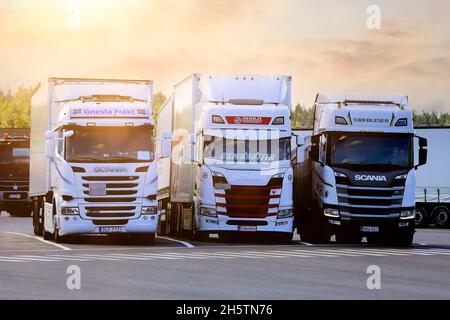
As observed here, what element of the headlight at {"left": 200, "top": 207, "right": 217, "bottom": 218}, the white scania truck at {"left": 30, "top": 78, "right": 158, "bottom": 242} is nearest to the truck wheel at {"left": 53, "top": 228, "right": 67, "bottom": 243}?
the white scania truck at {"left": 30, "top": 78, "right": 158, "bottom": 242}

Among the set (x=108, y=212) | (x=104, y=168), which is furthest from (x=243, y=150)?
(x=108, y=212)

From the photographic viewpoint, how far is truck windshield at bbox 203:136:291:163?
29188 millimetres

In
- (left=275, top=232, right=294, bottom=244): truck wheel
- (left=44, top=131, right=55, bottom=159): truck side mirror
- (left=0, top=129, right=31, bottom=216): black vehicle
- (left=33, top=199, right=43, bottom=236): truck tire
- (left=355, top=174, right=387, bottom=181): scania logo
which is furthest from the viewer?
(left=0, top=129, right=31, bottom=216): black vehicle

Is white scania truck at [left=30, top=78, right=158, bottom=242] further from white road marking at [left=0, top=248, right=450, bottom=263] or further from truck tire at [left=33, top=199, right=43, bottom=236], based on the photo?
truck tire at [left=33, top=199, right=43, bottom=236]

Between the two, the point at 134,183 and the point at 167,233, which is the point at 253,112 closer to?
the point at 134,183

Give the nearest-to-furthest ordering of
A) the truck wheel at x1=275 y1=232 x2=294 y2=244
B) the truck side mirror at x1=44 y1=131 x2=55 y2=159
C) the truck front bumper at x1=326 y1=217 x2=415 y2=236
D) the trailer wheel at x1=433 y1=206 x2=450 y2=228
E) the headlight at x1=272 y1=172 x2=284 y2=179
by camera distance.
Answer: the truck side mirror at x1=44 y1=131 x2=55 y2=159 < the headlight at x1=272 y1=172 x2=284 y2=179 < the truck front bumper at x1=326 y1=217 x2=415 y2=236 < the truck wheel at x1=275 y1=232 x2=294 y2=244 < the trailer wheel at x1=433 y1=206 x2=450 y2=228

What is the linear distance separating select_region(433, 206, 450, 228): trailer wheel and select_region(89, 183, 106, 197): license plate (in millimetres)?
22491

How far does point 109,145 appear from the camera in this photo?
1110 inches

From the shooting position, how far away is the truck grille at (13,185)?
56688 mm

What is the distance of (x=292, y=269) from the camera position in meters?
20.9

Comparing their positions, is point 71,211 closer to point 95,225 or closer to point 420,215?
point 95,225
